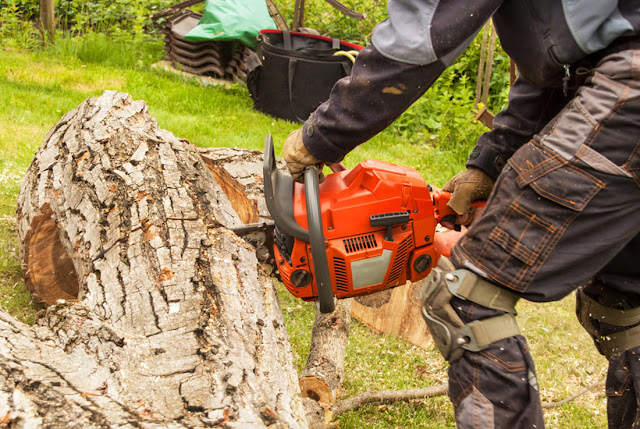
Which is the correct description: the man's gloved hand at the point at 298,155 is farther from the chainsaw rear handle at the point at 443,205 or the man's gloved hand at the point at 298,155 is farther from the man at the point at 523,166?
the chainsaw rear handle at the point at 443,205

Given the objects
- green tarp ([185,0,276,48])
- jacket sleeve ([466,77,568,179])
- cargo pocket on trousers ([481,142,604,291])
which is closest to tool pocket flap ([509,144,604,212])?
cargo pocket on trousers ([481,142,604,291])

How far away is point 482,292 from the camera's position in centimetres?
169

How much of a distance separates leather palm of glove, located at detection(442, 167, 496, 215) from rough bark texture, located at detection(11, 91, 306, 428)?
30.2 inches

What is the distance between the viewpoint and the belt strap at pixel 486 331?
1.68m

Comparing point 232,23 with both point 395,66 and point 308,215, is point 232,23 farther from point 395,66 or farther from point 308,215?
point 395,66

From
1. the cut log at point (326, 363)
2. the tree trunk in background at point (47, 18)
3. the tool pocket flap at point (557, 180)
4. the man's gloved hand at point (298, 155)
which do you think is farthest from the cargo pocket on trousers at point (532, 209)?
the tree trunk in background at point (47, 18)

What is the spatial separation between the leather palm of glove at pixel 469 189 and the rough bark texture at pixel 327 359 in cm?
Result: 74

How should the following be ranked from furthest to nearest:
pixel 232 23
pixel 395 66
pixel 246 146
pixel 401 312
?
pixel 232 23 → pixel 246 146 → pixel 401 312 → pixel 395 66

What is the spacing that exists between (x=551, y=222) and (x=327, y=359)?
1.14 metres

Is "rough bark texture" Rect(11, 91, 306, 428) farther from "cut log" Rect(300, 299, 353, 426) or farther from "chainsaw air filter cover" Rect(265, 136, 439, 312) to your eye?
"cut log" Rect(300, 299, 353, 426)

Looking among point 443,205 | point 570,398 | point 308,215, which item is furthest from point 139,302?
Result: point 570,398

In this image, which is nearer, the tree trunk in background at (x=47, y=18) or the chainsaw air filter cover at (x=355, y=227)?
the chainsaw air filter cover at (x=355, y=227)

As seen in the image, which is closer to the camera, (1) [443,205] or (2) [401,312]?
(1) [443,205]

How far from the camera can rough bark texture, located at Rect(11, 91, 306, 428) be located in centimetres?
145
